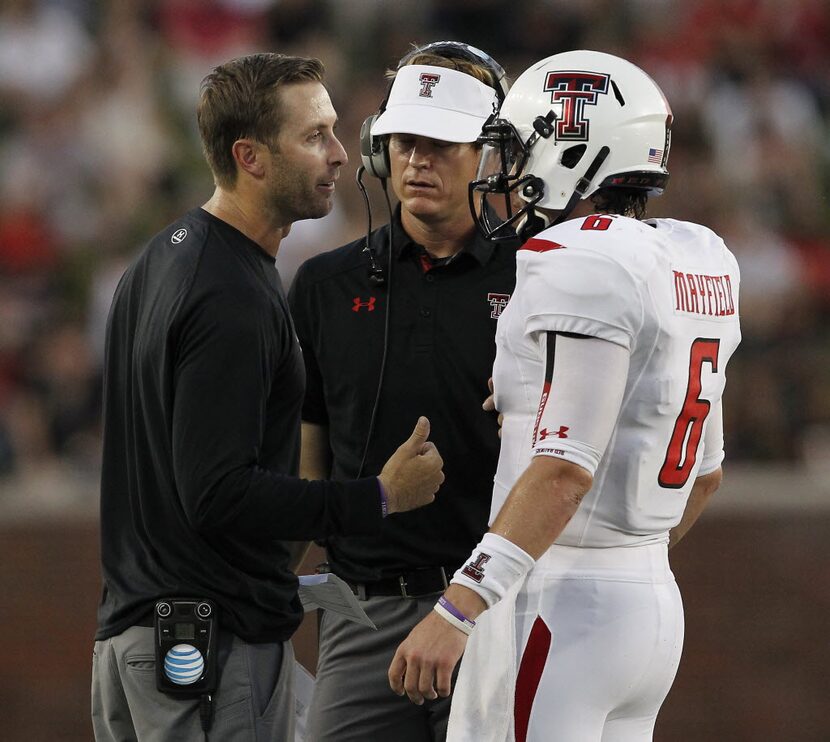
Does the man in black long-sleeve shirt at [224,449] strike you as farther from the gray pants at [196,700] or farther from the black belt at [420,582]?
the black belt at [420,582]

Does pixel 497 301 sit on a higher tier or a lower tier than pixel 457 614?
higher

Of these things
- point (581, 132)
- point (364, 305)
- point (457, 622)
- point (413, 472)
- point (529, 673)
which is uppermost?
point (581, 132)

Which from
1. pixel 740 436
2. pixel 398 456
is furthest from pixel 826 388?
pixel 398 456

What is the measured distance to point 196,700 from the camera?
2650 millimetres

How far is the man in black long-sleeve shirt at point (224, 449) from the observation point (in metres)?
2.57

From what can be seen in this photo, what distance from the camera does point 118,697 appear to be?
2.75 meters

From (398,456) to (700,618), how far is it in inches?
125

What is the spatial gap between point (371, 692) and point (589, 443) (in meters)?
1.14

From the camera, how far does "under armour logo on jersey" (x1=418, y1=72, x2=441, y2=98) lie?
3.38 m

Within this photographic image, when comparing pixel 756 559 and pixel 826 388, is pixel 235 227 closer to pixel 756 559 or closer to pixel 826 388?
pixel 756 559

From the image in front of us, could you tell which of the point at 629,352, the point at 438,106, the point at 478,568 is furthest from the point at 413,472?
the point at 438,106

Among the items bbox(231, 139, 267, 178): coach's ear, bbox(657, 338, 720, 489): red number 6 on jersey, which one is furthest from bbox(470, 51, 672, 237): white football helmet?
bbox(231, 139, 267, 178): coach's ear

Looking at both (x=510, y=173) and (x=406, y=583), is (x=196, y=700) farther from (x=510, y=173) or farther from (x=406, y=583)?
(x=510, y=173)

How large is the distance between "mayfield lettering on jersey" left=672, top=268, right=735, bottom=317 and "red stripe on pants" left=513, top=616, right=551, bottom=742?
24.9 inches
